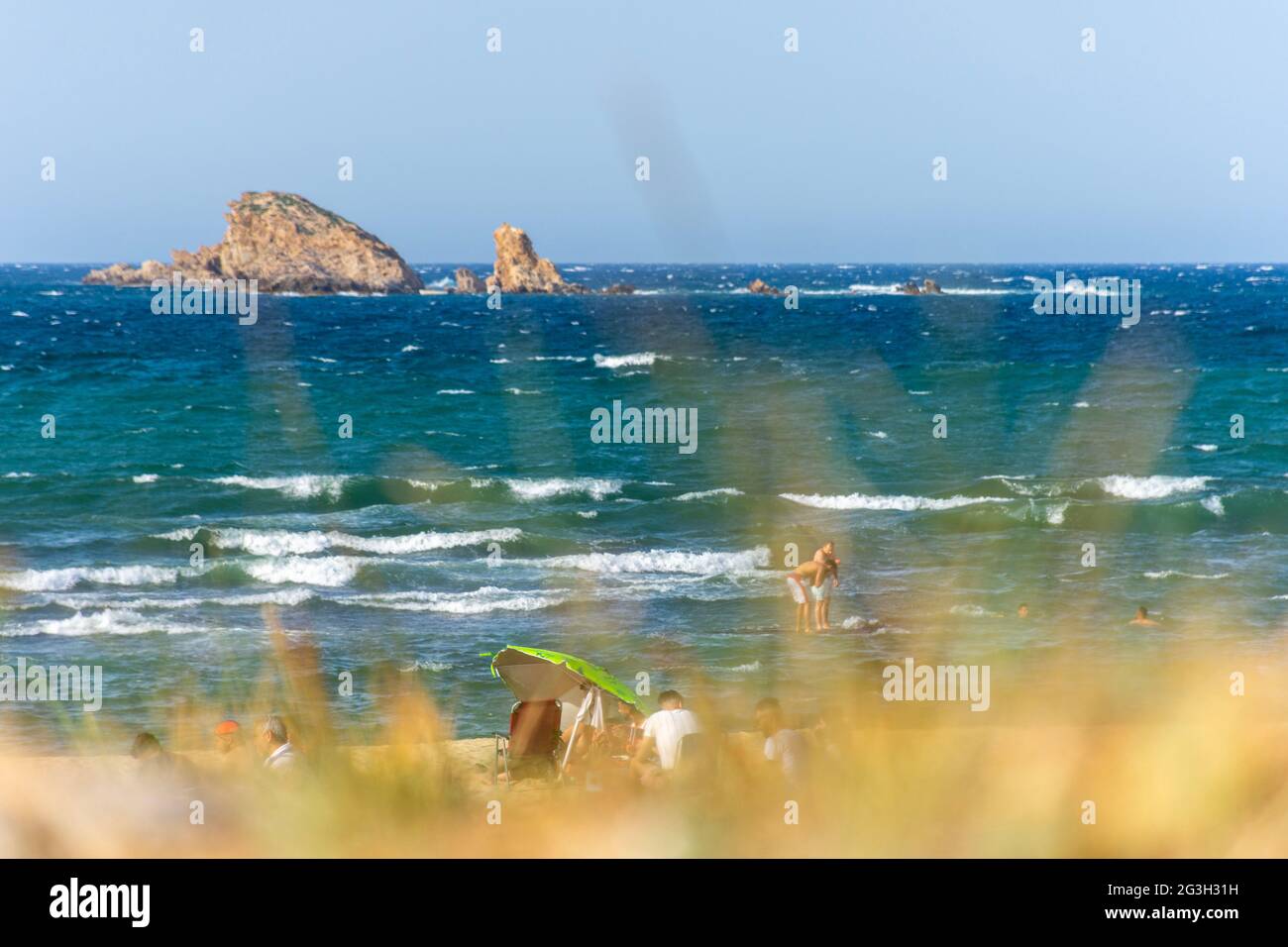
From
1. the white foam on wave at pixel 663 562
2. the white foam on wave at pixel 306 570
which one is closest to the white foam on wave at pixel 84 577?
the white foam on wave at pixel 306 570

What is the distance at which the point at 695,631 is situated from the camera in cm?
2222

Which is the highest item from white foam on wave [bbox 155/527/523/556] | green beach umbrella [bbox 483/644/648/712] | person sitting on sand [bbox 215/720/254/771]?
green beach umbrella [bbox 483/644/648/712]

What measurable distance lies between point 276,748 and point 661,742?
145 inches

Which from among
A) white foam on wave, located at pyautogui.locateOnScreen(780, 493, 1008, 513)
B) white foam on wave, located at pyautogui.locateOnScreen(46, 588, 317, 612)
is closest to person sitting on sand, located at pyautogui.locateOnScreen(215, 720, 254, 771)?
white foam on wave, located at pyautogui.locateOnScreen(46, 588, 317, 612)

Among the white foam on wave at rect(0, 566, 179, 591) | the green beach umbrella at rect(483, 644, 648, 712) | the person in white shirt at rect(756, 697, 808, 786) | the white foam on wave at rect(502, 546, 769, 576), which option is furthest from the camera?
the white foam on wave at rect(502, 546, 769, 576)

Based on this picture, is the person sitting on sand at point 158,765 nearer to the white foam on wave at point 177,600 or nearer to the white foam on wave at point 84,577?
the white foam on wave at point 177,600

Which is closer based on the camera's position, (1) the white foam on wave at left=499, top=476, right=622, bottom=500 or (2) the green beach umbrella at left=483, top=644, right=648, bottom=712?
(2) the green beach umbrella at left=483, top=644, right=648, bottom=712

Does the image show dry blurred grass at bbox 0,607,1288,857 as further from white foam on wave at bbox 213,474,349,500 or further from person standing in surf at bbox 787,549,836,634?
white foam on wave at bbox 213,474,349,500

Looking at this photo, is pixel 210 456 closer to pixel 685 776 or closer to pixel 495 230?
pixel 685 776

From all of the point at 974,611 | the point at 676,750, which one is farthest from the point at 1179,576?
the point at 676,750

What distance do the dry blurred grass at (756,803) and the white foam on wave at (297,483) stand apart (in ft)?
→ 73.8

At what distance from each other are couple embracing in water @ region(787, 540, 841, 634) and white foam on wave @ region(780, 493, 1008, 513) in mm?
11911

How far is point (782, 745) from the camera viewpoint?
11172 millimetres

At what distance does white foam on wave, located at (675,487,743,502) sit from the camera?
113ft
